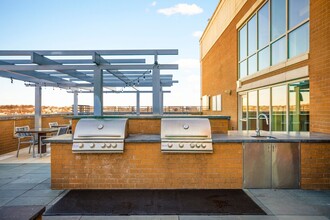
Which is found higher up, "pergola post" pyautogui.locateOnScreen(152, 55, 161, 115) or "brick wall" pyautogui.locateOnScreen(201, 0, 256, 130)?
"brick wall" pyautogui.locateOnScreen(201, 0, 256, 130)

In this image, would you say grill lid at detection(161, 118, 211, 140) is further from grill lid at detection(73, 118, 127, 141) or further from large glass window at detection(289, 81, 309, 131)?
large glass window at detection(289, 81, 309, 131)

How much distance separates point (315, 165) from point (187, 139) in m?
2.21

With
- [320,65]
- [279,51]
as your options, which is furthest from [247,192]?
[279,51]

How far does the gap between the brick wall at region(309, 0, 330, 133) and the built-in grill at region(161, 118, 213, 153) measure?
2475mm

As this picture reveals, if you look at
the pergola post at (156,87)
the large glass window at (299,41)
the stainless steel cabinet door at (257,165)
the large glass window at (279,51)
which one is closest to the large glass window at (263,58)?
the large glass window at (279,51)

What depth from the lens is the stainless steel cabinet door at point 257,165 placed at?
13.9 ft

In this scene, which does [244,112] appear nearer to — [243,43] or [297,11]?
[243,43]

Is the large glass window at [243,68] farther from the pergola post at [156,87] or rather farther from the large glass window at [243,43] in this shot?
the pergola post at [156,87]

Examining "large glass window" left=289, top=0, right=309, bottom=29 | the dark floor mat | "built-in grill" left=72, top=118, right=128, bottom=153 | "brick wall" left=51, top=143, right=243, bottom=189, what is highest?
"large glass window" left=289, top=0, right=309, bottom=29

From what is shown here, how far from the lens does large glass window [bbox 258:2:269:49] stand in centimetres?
798

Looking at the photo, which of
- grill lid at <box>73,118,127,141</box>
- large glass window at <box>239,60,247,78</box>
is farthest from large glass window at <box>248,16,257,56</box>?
grill lid at <box>73,118,127,141</box>

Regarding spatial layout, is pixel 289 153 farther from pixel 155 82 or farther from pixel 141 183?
pixel 155 82

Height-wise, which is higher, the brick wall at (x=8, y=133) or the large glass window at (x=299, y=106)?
the large glass window at (x=299, y=106)

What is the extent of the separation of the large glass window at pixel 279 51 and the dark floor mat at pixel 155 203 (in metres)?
4.41
